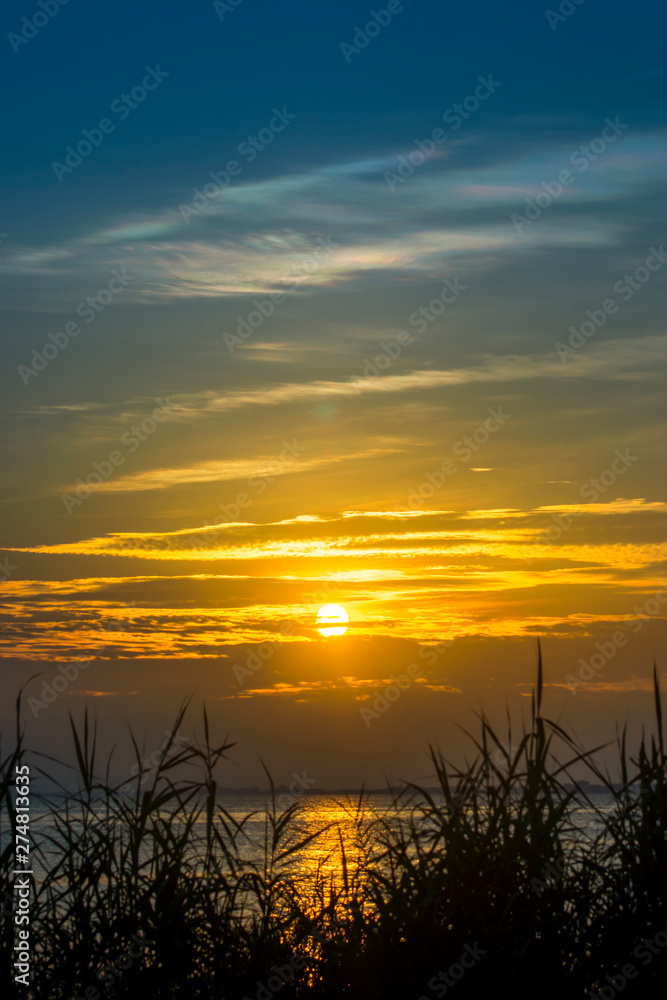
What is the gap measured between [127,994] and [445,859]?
2.12m

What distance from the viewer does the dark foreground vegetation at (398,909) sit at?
5.55 metres

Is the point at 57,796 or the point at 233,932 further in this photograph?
the point at 57,796

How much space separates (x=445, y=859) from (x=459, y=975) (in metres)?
0.66

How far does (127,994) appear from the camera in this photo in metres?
5.57

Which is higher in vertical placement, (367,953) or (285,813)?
(285,813)

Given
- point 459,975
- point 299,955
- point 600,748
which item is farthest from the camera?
point 600,748

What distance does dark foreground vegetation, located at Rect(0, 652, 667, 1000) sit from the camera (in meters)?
5.55

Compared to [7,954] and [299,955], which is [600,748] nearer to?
[299,955]

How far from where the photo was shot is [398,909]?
5676 millimetres

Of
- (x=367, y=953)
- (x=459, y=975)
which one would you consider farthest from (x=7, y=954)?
(x=459, y=975)

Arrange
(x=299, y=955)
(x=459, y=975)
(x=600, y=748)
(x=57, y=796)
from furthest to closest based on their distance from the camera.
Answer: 1. (x=57, y=796)
2. (x=600, y=748)
3. (x=299, y=955)
4. (x=459, y=975)

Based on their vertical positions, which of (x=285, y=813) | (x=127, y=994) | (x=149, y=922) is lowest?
(x=127, y=994)

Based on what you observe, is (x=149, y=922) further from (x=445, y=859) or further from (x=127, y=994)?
(x=445, y=859)

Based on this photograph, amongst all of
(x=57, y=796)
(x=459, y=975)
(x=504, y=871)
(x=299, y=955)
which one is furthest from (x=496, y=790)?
(x=57, y=796)
